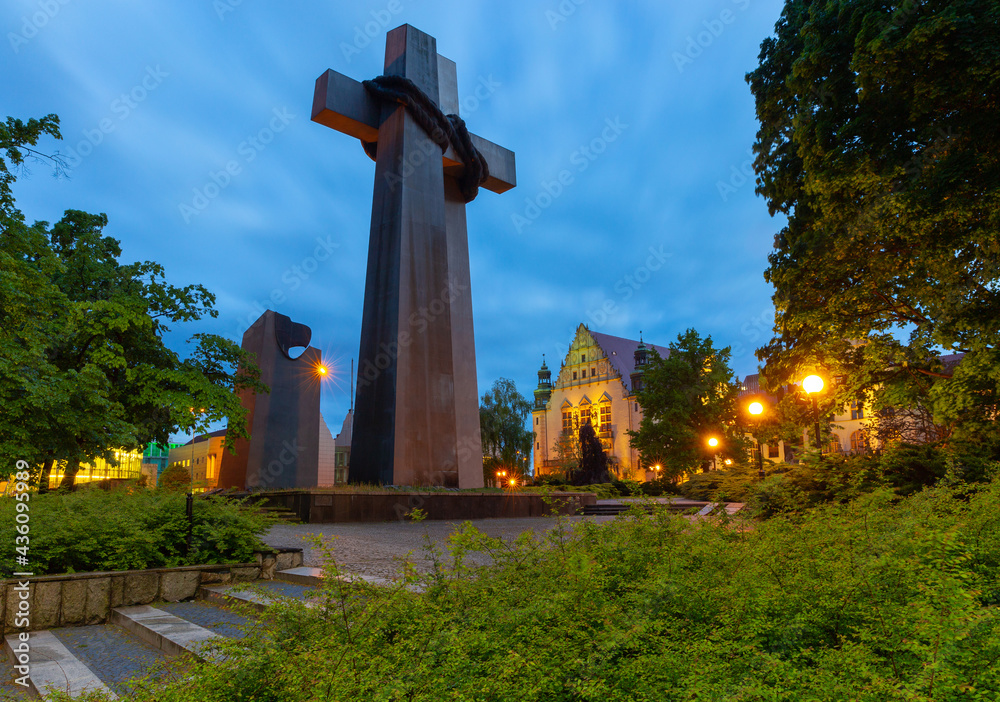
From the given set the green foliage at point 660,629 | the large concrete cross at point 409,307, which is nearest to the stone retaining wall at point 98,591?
the green foliage at point 660,629

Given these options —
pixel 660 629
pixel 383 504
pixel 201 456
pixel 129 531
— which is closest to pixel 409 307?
pixel 383 504

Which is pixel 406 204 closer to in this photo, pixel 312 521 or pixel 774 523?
pixel 312 521

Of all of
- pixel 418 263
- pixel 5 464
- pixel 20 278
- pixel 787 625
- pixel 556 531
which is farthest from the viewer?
pixel 418 263

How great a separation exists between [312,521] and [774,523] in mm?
11278

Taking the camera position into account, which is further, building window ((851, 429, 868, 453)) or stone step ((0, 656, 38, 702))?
building window ((851, 429, 868, 453))

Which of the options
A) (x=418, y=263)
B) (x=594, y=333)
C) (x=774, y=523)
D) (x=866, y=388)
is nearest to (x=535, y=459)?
(x=594, y=333)

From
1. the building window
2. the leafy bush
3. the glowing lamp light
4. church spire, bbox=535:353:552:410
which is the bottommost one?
the leafy bush

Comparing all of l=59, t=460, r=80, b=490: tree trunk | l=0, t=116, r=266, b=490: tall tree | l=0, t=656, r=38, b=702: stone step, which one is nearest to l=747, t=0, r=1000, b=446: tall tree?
l=0, t=656, r=38, b=702: stone step

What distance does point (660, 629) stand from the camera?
10.9 feet

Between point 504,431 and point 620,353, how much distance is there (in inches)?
1020

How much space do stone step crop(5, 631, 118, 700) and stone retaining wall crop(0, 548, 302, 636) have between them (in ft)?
1.14

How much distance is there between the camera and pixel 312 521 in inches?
587

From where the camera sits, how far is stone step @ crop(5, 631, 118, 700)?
4.14 meters

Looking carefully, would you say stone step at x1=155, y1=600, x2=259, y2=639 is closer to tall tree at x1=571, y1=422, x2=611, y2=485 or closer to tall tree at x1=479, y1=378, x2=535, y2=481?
tall tree at x1=571, y1=422, x2=611, y2=485
